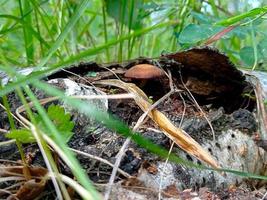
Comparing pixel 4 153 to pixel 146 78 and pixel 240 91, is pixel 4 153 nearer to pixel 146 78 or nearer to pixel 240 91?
pixel 146 78

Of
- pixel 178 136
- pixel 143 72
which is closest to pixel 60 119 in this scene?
pixel 178 136

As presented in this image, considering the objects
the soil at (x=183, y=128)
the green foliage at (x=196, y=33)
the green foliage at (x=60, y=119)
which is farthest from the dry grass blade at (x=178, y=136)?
the green foliage at (x=196, y=33)

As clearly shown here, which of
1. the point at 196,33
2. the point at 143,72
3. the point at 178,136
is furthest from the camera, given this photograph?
the point at 196,33

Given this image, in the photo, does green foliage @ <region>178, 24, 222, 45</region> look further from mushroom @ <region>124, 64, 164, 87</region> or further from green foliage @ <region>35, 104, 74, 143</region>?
green foliage @ <region>35, 104, 74, 143</region>

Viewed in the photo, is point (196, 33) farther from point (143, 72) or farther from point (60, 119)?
point (60, 119)

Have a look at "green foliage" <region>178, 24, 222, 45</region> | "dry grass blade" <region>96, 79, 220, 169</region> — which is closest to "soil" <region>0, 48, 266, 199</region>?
"dry grass blade" <region>96, 79, 220, 169</region>

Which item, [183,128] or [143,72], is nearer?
[183,128]

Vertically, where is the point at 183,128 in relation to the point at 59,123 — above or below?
below

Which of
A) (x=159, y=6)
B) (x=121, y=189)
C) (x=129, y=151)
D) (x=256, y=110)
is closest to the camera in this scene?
(x=121, y=189)

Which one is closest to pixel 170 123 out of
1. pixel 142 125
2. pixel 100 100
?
pixel 142 125
